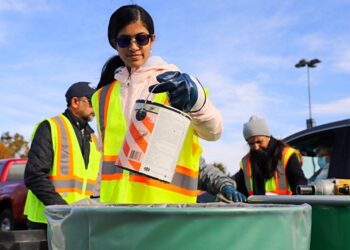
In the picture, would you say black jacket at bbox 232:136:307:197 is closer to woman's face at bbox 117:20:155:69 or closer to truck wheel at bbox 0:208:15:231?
→ woman's face at bbox 117:20:155:69

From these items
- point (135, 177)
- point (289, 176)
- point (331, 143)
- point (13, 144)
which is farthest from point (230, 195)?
point (13, 144)

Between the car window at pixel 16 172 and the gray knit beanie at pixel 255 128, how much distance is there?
5.43 metres

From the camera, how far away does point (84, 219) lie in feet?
3.70

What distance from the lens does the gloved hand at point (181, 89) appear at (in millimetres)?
1636

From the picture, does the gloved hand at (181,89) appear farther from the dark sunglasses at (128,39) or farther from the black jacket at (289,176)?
the black jacket at (289,176)

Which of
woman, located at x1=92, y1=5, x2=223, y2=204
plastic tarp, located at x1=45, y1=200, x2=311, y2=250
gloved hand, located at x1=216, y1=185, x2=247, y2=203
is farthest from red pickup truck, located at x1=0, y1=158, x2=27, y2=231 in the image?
plastic tarp, located at x1=45, y1=200, x2=311, y2=250

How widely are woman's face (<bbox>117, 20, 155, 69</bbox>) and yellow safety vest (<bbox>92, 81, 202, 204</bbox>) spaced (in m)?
0.14

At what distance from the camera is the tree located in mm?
36531

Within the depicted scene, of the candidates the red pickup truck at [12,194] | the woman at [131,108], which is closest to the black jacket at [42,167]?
the woman at [131,108]

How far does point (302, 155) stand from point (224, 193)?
9.83 feet

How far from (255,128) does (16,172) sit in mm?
5648

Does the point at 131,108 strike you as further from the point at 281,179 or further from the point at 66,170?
the point at 281,179

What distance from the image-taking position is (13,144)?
125 ft

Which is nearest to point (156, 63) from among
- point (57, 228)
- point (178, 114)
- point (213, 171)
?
point (213, 171)
